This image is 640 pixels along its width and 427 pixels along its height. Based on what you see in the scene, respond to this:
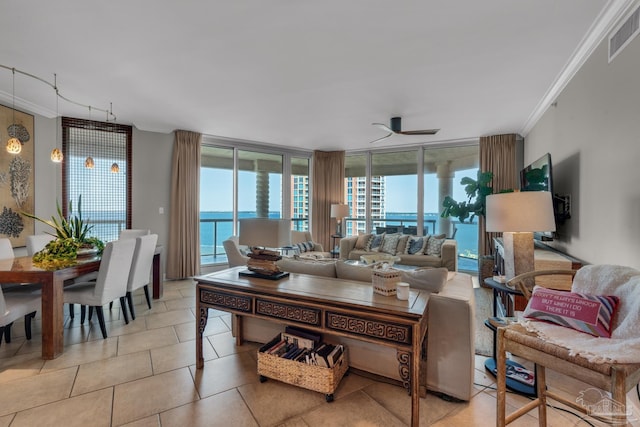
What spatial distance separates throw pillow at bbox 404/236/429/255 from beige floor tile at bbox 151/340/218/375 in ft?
12.4

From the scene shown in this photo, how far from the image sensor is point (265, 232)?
2.22 m

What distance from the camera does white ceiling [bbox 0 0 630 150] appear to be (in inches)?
78.8

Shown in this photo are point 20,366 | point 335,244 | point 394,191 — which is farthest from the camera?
point 335,244

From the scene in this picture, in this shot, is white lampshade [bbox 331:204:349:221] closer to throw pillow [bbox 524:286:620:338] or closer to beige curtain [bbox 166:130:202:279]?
beige curtain [bbox 166:130:202:279]

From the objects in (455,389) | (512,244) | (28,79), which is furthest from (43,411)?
(512,244)

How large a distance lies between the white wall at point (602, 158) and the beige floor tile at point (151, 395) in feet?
10.1

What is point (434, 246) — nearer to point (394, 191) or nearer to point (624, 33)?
point (394, 191)

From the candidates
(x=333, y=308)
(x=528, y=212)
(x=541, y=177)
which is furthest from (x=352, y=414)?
(x=541, y=177)

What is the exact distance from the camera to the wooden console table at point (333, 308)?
1.58 meters

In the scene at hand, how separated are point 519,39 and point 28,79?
479 cm

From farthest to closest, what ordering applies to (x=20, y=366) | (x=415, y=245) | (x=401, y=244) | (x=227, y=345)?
(x=401, y=244) < (x=415, y=245) < (x=227, y=345) < (x=20, y=366)

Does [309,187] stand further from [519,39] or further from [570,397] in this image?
[570,397]

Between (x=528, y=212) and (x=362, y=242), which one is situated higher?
(x=528, y=212)

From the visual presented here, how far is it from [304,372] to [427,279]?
3.46 feet
